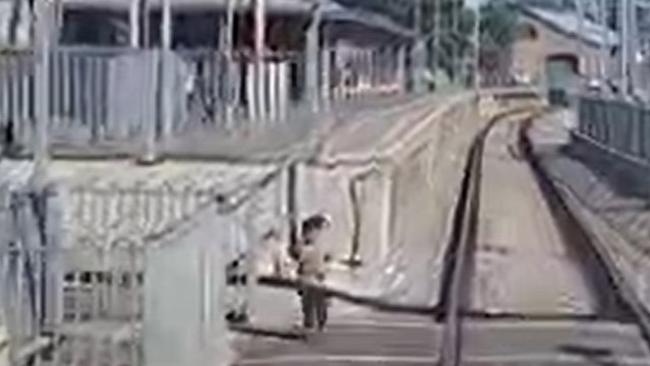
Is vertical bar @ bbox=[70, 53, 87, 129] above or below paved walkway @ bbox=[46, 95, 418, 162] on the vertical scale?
above

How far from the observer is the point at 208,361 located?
415 inches

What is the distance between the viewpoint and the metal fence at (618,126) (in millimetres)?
29750

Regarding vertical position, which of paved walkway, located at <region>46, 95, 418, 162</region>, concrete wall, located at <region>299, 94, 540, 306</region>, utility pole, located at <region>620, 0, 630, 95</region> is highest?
utility pole, located at <region>620, 0, 630, 95</region>

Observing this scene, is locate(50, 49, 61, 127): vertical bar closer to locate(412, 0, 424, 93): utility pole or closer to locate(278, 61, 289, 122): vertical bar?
locate(278, 61, 289, 122): vertical bar

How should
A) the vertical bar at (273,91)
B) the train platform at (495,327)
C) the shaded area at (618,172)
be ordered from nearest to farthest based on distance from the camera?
the train platform at (495,327)
the shaded area at (618,172)
the vertical bar at (273,91)

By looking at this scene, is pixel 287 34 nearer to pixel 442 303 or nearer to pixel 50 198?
pixel 442 303

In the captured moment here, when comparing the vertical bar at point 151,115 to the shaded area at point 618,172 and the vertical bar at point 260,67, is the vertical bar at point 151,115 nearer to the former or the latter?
the vertical bar at point 260,67

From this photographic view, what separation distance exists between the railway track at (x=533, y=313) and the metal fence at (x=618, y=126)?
3100 mm

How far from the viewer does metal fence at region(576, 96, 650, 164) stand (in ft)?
97.6

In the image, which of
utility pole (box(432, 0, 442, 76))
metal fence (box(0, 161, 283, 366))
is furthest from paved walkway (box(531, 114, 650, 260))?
utility pole (box(432, 0, 442, 76))

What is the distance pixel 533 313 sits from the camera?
1664 cm

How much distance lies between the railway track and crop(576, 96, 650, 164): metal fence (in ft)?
→ 10.2

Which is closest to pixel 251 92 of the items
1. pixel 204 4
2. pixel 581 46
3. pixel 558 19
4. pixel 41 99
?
pixel 204 4

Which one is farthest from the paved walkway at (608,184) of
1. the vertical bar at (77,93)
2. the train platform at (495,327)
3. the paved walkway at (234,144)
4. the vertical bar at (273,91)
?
the vertical bar at (77,93)
